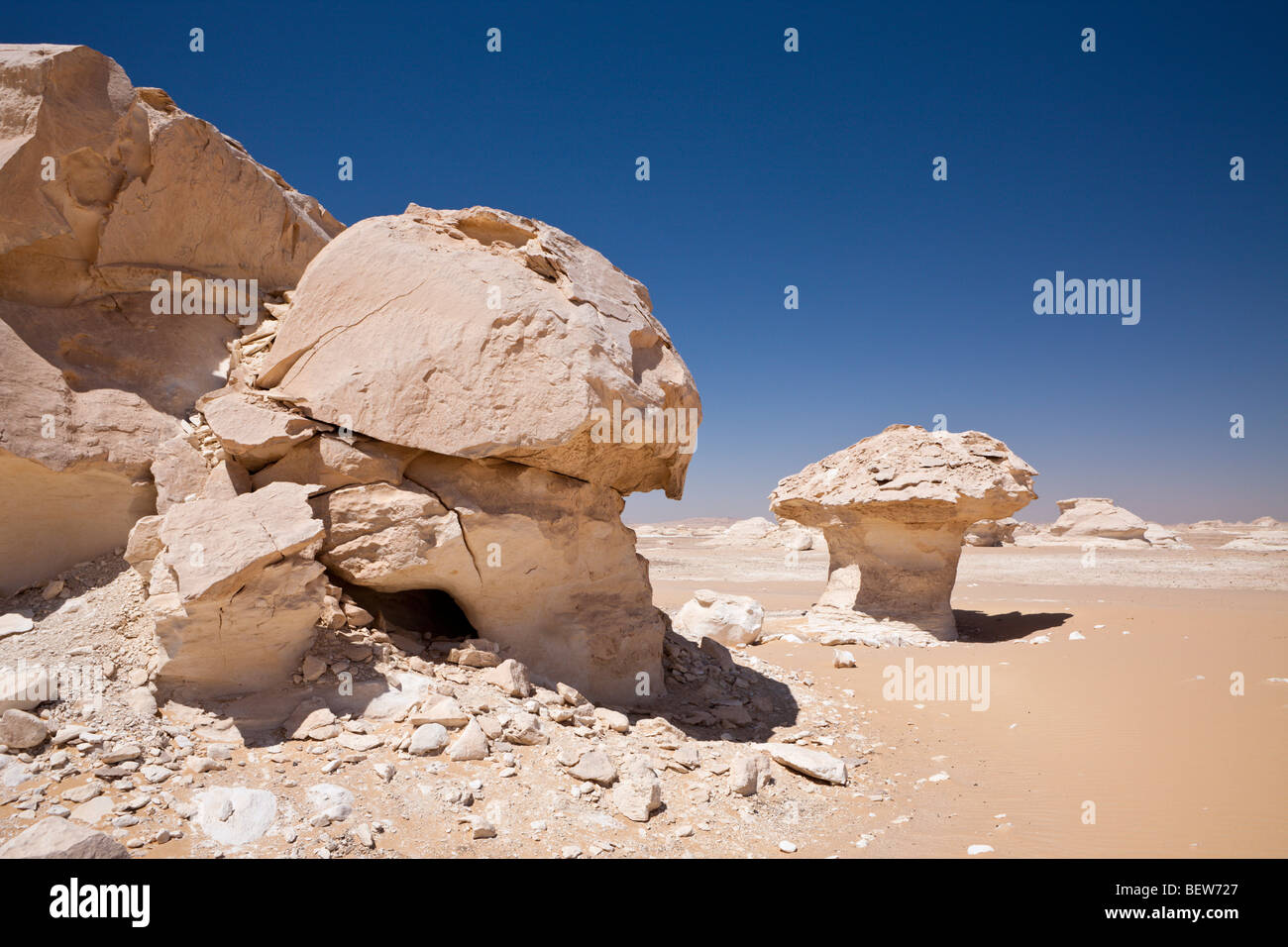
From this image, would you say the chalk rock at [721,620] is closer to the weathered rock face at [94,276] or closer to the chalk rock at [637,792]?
the chalk rock at [637,792]

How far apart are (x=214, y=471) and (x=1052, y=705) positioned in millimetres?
7809

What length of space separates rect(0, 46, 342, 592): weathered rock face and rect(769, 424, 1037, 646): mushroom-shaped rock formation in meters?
8.94

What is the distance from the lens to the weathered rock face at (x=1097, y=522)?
30.8 meters

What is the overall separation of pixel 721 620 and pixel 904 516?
3.52 metres

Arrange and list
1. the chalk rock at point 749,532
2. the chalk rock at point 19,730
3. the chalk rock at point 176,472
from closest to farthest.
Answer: the chalk rock at point 19,730
the chalk rock at point 176,472
the chalk rock at point 749,532

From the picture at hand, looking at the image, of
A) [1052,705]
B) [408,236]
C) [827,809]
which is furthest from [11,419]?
[1052,705]

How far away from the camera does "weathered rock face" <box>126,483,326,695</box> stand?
12.1 ft

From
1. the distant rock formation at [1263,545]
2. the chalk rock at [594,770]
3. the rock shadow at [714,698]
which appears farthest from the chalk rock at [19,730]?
the distant rock formation at [1263,545]

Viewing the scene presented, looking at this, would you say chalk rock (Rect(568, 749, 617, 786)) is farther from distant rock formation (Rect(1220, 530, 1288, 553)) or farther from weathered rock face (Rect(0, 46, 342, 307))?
distant rock formation (Rect(1220, 530, 1288, 553))

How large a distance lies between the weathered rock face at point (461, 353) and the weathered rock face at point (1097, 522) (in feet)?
109

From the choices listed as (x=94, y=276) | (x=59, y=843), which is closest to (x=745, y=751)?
(x=59, y=843)

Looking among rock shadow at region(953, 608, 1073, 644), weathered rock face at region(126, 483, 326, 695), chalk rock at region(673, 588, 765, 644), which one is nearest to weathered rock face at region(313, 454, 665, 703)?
weathered rock face at region(126, 483, 326, 695)

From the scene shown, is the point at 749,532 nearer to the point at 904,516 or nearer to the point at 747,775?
the point at 904,516

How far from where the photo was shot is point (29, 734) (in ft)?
10.6
